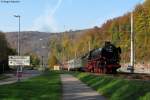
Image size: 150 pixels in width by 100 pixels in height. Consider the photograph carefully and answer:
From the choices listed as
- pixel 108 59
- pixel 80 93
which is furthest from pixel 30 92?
pixel 108 59

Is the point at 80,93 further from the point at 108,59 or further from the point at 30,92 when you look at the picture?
the point at 108,59

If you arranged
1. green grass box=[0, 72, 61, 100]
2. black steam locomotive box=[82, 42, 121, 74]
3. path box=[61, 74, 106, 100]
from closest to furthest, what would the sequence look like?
1. green grass box=[0, 72, 61, 100]
2. path box=[61, 74, 106, 100]
3. black steam locomotive box=[82, 42, 121, 74]

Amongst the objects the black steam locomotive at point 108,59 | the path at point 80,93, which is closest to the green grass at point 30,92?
the path at point 80,93

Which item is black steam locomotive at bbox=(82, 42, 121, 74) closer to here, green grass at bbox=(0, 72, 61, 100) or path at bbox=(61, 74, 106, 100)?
green grass at bbox=(0, 72, 61, 100)

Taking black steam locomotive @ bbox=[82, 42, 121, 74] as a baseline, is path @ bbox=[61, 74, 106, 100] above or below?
below

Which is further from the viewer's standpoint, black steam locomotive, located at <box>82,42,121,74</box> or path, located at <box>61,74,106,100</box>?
black steam locomotive, located at <box>82,42,121,74</box>

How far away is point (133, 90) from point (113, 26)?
137 m

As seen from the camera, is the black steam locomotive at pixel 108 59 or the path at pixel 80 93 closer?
the path at pixel 80 93

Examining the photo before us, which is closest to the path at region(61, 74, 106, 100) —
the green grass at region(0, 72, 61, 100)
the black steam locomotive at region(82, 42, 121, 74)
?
the green grass at region(0, 72, 61, 100)

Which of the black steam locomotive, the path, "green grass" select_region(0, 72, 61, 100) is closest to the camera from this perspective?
"green grass" select_region(0, 72, 61, 100)

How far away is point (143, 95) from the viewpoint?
19.2 metres

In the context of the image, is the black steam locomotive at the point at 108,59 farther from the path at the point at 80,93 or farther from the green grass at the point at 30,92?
the path at the point at 80,93

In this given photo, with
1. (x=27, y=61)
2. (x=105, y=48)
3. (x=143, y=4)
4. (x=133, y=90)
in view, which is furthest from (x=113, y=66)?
(x=143, y=4)

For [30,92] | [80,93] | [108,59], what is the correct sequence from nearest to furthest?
[80,93]
[30,92]
[108,59]
